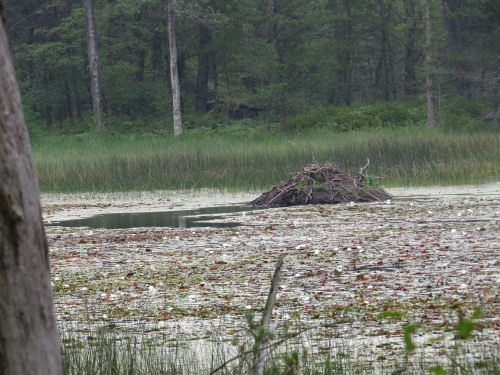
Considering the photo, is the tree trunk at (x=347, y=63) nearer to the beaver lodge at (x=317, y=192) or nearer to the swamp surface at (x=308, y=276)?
the beaver lodge at (x=317, y=192)

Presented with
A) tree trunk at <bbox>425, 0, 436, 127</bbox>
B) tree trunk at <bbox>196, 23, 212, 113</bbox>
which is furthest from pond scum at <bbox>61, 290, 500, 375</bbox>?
tree trunk at <bbox>196, 23, 212, 113</bbox>

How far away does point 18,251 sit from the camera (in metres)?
1.76

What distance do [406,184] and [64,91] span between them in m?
25.9

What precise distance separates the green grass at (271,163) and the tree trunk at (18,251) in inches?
556

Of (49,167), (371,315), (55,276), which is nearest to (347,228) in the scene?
(55,276)

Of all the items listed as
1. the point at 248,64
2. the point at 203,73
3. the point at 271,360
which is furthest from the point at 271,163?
the point at 203,73

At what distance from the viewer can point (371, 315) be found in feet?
15.2

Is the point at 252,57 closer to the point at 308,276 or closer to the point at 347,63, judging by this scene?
the point at 347,63

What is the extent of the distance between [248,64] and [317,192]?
19154mm

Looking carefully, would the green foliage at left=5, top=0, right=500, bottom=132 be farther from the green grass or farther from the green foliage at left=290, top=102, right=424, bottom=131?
the green grass

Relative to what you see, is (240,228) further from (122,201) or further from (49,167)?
(49,167)

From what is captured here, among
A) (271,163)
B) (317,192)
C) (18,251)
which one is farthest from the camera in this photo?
(271,163)

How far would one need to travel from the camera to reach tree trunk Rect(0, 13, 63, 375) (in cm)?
174

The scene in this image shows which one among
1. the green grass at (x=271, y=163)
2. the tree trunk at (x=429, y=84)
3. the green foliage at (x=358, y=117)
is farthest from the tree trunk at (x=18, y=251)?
the tree trunk at (x=429, y=84)
